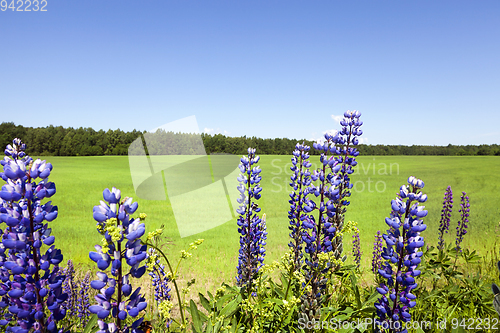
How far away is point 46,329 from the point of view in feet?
5.08

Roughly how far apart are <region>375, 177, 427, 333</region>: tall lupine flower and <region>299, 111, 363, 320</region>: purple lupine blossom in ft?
1.67

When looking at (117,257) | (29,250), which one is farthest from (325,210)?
(29,250)

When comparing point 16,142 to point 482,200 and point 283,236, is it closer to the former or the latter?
point 283,236

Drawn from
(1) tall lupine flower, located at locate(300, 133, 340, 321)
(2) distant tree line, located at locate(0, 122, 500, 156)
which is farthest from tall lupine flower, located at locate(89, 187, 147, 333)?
(2) distant tree line, located at locate(0, 122, 500, 156)

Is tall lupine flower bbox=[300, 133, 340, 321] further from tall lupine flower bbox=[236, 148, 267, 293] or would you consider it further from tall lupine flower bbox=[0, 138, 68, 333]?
tall lupine flower bbox=[0, 138, 68, 333]

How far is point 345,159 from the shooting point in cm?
343

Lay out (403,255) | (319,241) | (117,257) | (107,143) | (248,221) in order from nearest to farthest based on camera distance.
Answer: (117,257) < (403,255) < (319,241) < (248,221) < (107,143)

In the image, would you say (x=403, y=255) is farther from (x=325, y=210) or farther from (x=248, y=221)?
(x=248, y=221)

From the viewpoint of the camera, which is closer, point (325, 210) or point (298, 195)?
point (325, 210)

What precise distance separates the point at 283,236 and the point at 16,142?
396 inches

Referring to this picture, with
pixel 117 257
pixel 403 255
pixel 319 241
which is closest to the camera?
pixel 117 257

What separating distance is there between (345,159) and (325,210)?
101cm

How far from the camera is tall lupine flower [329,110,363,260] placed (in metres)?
3.15

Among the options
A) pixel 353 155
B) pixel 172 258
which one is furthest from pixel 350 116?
pixel 172 258
